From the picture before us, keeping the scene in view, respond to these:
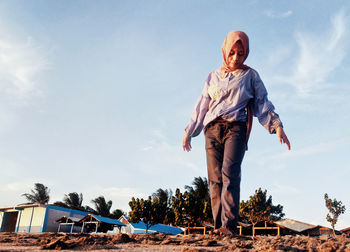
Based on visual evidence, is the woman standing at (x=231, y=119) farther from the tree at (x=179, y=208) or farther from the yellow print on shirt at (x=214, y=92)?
the tree at (x=179, y=208)

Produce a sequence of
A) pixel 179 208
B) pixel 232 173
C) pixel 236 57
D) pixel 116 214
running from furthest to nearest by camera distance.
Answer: pixel 116 214, pixel 179 208, pixel 236 57, pixel 232 173

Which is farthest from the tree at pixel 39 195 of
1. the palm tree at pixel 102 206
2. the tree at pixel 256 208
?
the tree at pixel 256 208

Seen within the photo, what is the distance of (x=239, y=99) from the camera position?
3834mm

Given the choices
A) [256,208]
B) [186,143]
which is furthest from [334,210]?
[186,143]

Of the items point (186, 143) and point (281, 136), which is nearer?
point (281, 136)

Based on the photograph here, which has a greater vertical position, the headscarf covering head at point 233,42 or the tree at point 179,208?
the headscarf covering head at point 233,42

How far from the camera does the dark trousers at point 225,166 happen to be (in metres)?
3.37

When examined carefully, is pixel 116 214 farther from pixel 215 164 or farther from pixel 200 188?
pixel 215 164

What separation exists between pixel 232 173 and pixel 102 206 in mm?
46826

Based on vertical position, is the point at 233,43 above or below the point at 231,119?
above

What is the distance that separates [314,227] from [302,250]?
89.4ft

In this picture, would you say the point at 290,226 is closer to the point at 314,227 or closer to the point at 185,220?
the point at 314,227

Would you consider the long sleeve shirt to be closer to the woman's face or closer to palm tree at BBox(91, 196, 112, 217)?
the woman's face

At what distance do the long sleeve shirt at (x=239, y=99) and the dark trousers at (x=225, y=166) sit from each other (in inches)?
5.4
